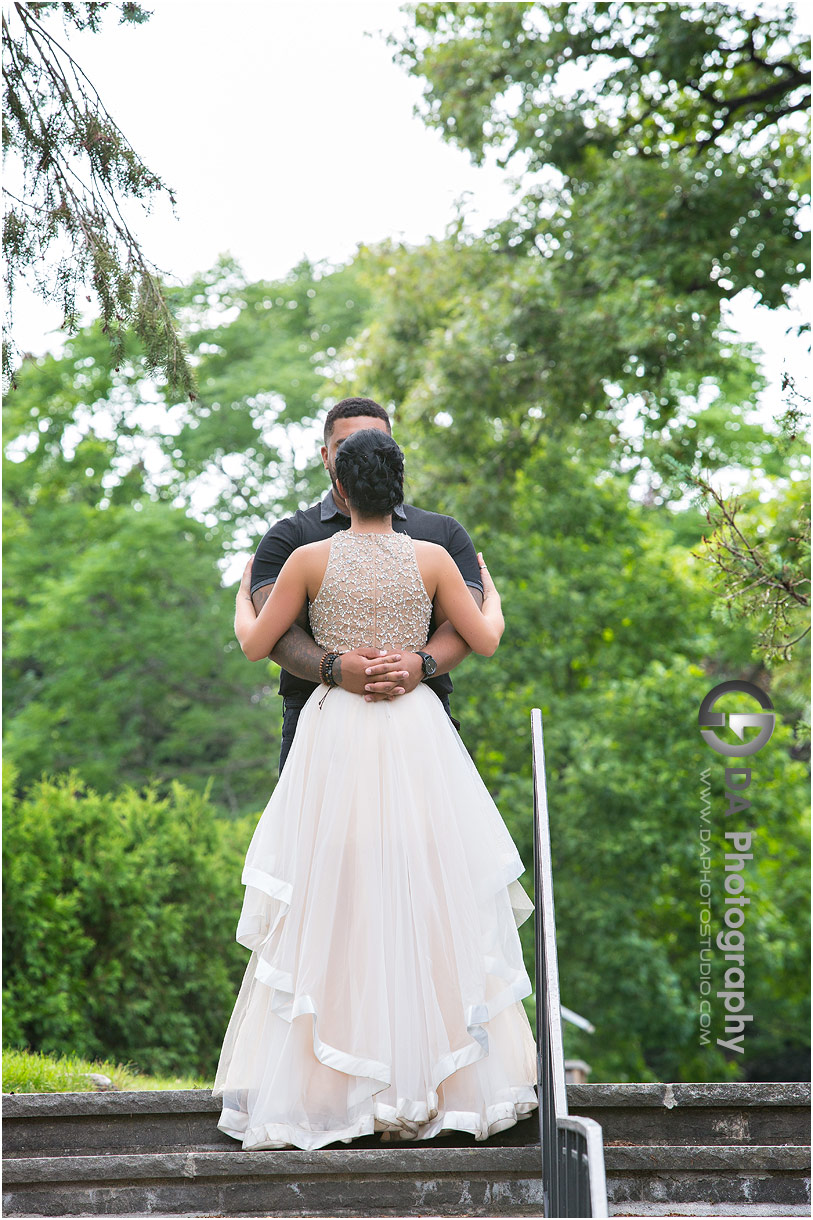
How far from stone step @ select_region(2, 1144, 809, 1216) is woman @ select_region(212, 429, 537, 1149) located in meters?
0.10

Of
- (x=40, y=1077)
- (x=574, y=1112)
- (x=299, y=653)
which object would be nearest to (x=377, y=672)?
(x=299, y=653)

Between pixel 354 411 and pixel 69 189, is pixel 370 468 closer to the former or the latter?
pixel 354 411

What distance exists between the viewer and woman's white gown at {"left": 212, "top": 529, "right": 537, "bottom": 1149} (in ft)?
9.70

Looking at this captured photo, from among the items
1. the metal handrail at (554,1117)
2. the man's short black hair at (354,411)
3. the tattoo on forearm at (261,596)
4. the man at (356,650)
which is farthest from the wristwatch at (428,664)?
the man's short black hair at (354,411)

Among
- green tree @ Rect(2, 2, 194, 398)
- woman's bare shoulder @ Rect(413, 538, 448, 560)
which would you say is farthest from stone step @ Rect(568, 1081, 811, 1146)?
green tree @ Rect(2, 2, 194, 398)

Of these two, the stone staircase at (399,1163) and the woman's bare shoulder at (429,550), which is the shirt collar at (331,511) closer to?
the woman's bare shoulder at (429,550)

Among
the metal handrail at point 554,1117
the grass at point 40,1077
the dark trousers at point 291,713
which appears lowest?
the grass at point 40,1077

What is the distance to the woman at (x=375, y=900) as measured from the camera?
9.72 ft

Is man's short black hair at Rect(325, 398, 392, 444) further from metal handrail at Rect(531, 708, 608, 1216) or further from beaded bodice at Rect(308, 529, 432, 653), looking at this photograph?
metal handrail at Rect(531, 708, 608, 1216)

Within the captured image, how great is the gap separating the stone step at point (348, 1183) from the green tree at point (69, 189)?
2436mm

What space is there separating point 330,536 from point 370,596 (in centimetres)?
44

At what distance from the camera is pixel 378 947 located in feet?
9.93

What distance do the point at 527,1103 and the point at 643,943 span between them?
9193mm

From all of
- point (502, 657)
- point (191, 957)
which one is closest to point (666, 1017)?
point (502, 657)
